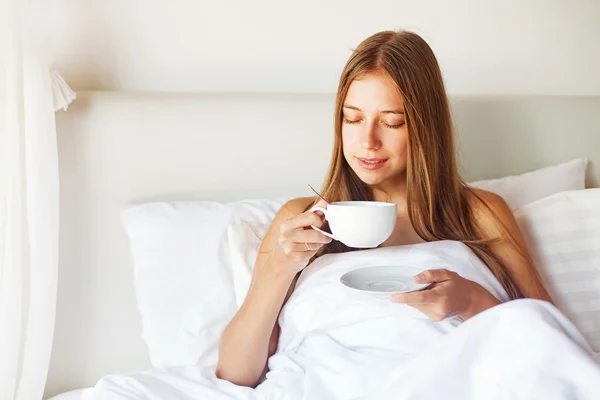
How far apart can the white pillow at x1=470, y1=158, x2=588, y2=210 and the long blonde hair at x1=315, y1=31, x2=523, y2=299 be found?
12.2 inches

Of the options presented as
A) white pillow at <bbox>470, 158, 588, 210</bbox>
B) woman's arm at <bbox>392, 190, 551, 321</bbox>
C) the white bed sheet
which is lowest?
the white bed sheet

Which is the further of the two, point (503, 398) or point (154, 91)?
point (154, 91)

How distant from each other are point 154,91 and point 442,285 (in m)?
0.97

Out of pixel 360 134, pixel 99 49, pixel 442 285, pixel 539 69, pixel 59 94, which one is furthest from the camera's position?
pixel 539 69

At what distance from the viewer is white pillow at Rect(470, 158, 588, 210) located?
183 cm

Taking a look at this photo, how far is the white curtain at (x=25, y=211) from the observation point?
1.44 metres

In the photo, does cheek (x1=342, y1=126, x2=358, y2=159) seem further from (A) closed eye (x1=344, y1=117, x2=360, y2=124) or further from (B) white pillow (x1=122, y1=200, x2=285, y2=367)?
(B) white pillow (x1=122, y1=200, x2=285, y2=367)

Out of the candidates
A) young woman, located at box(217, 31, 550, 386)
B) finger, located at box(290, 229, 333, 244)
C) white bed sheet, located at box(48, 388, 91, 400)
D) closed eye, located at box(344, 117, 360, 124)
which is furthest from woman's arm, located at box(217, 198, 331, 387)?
white bed sheet, located at box(48, 388, 91, 400)

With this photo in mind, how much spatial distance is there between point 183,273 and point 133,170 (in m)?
0.29

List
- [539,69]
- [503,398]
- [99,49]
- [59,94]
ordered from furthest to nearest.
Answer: [539,69] → [99,49] → [59,94] → [503,398]

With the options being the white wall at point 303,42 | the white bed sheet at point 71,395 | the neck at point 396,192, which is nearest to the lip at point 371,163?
the neck at point 396,192

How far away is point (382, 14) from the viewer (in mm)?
1973

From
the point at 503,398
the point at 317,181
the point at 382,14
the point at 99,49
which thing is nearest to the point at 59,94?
the point at 99,49

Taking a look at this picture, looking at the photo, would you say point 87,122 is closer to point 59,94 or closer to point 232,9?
point 59,94
